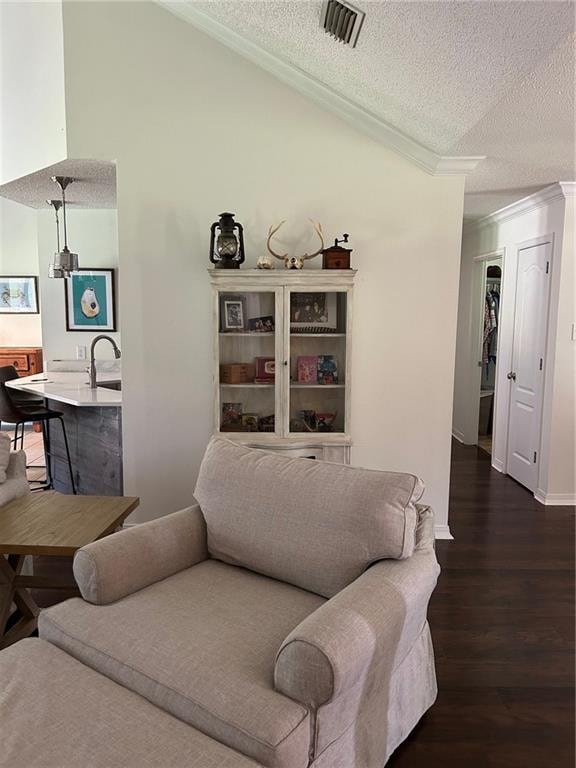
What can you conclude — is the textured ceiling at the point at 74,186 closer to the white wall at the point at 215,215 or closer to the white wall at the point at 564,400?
the white wall at the point at 215,215

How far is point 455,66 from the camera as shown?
235 centimetres

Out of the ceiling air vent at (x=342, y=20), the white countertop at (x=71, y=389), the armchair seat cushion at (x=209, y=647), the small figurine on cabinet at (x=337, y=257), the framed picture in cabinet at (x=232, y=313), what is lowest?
the armchair seat cushion at (x=209, y=647)

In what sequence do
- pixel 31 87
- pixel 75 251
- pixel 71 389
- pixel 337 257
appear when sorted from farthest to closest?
pixel 75 251 < pixel 71 389 < pixel 31 87 < pixel 337 257

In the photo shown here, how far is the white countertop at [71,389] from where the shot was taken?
12.4 ft

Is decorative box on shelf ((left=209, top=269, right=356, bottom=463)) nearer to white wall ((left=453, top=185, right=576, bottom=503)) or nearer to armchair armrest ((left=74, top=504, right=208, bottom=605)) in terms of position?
armchair armrest ((left=74, top=504, right=208, bottom=605))

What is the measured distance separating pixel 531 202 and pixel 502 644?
3.51 metres

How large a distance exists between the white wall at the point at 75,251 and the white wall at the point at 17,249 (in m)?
1.84

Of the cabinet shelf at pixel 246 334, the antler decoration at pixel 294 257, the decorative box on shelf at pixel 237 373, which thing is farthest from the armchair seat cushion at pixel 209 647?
the antler decoration at pixel 294 257

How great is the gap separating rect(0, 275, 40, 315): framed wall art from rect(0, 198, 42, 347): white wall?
3.2 inches

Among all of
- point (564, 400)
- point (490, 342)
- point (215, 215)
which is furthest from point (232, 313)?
point (490, 342)

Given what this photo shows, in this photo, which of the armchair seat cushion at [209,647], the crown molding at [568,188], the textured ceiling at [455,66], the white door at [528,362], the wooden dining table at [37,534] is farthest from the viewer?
the white door at [528,362]

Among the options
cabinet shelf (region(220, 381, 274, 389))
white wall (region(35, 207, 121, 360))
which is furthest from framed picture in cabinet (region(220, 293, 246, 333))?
white wall (region(35, 207, 121, 360))

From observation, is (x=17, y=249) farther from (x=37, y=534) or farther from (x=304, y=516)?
(x=304, y=516)

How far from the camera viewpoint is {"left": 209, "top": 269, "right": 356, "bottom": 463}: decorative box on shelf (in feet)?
11.0
